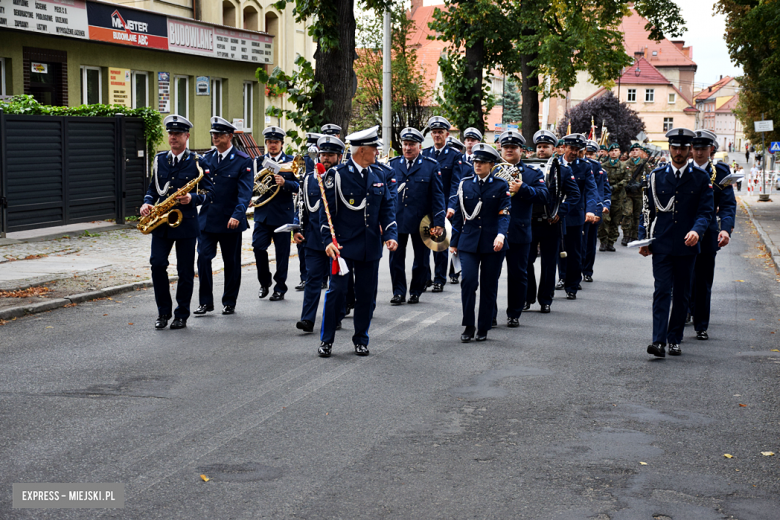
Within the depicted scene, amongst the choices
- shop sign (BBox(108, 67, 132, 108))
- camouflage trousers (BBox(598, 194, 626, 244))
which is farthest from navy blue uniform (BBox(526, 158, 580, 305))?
shop sign (BBox(108, 67, 132, 108))

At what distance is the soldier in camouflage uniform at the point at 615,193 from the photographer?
1844 cm

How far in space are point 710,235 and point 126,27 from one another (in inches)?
821

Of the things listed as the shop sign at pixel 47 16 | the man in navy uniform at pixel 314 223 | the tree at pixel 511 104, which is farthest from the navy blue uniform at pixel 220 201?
the tree at pixel 511 104

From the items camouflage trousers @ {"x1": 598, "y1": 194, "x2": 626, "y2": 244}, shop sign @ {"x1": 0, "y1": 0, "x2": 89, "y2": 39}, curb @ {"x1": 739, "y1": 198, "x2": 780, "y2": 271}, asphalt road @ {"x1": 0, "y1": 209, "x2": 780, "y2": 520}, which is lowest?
asphalt road @ {"x1": 0, "y1": 209, "x2": 780, "y2": 520}

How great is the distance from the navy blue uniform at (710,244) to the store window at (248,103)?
26109 mm

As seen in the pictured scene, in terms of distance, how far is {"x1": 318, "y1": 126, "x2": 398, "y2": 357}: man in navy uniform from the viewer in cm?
827

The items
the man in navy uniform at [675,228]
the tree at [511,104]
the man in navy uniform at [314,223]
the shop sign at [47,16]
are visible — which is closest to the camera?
the man in navy uniform at [675,228]

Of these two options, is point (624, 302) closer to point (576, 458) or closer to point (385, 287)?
point (385, 287)

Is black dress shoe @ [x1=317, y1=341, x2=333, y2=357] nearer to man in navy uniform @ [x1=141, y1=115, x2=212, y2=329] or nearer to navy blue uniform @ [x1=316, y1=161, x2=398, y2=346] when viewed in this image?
navy blue uniform @ [x1=316, y1=161, x2=398, y2=346]

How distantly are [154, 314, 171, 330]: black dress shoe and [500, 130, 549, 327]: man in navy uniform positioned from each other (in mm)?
3566

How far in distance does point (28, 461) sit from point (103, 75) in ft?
75.3

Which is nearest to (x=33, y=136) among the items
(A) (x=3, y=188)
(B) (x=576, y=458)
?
(A) (x=3, y=188)

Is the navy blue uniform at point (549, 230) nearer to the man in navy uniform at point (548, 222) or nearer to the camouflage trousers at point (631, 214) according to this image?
the man in navy uniform at point (548, 222)

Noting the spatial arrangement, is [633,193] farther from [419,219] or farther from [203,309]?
[203,309]
